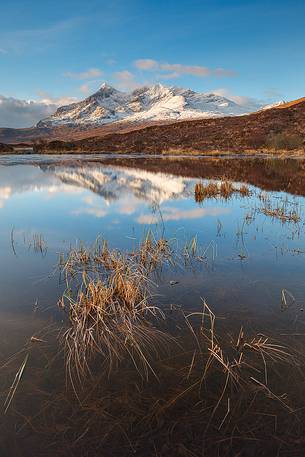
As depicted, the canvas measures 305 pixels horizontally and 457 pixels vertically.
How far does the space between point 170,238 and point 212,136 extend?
184 ft

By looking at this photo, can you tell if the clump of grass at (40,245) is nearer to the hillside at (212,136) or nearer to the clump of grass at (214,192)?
the clump of grass at (214,192)

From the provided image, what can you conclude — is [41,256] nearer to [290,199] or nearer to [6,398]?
[6,398]

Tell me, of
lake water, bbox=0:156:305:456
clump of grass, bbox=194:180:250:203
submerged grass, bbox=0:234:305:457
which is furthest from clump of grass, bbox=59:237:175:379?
clump of grass, bbox=194:180:250:203

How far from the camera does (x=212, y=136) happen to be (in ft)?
202

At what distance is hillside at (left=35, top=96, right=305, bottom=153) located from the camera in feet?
173

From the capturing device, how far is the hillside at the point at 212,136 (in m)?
52.8

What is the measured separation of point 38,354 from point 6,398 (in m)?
0.68

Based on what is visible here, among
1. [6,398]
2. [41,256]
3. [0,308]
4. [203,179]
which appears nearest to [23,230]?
[41,256]

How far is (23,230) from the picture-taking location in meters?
9.38

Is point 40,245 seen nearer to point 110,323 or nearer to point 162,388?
point 110,323

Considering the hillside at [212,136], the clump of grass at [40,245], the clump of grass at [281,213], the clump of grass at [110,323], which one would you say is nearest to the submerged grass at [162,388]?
the clump of grass at [110,323]

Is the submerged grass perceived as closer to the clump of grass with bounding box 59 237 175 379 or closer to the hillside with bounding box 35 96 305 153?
the clump of grass with bounding box 59 237 175 379

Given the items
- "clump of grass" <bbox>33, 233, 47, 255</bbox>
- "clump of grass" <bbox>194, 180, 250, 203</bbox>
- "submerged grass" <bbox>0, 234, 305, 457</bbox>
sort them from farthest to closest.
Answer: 1. "clump of grass" <bbox>194, 180, 250, 203</bbox>
2. "clump of grass" <bbox>33, 233, 47, 255</bbox>
3. "submerged grass" <bbox>0, 234, 305, 457</bbox>

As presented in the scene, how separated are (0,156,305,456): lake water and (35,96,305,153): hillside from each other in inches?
1411
